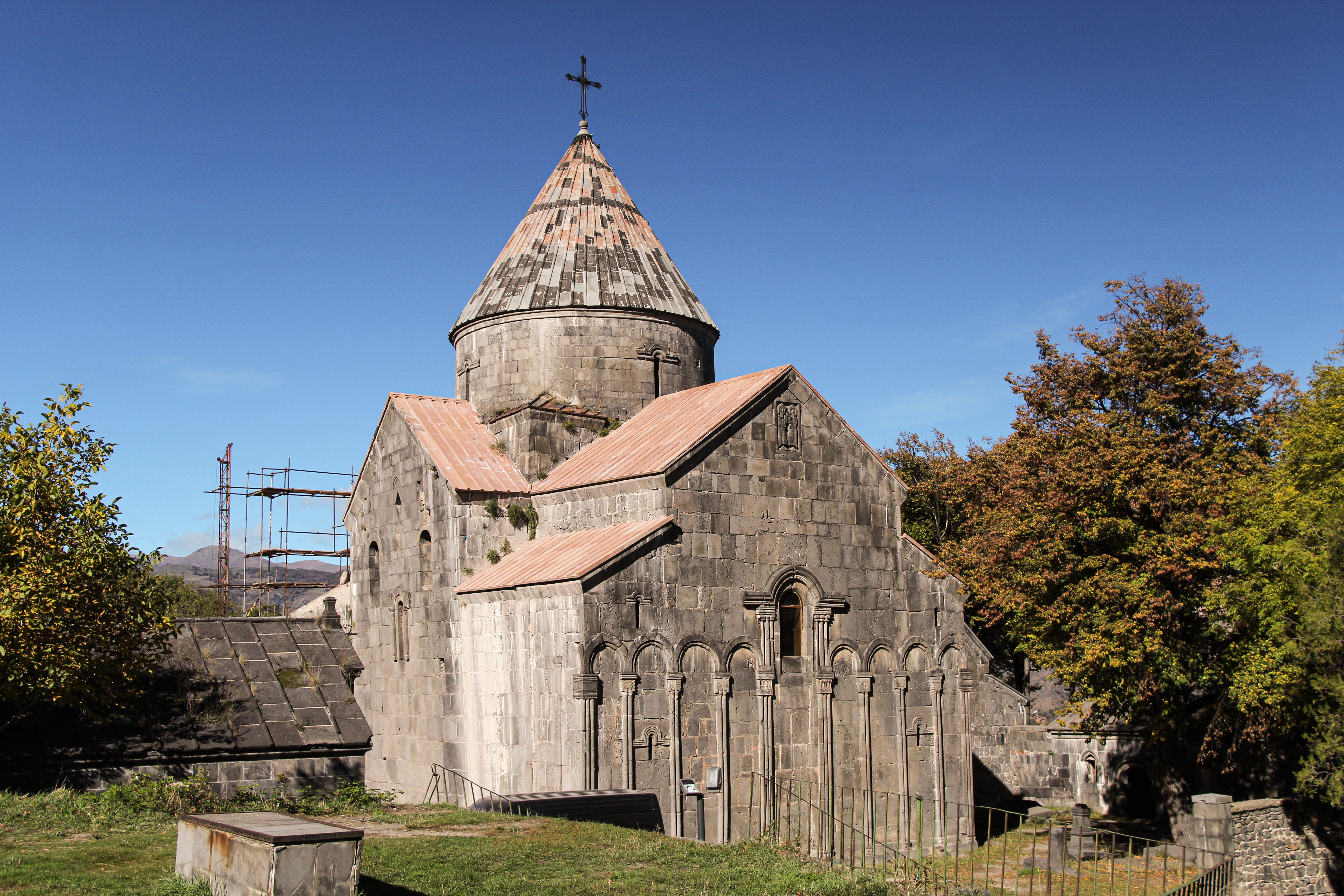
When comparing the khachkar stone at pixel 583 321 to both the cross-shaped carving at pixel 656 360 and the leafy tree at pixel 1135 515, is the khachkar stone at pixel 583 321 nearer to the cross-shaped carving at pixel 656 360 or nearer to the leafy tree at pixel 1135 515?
the cross-shaped carving at pixel 656 360

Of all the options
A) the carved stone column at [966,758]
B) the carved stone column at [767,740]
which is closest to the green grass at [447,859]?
the carved stone column at [767,740]

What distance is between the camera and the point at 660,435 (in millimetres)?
18312

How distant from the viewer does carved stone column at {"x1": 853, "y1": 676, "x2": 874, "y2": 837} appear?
1761cm

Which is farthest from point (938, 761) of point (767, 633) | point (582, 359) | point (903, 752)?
point (582, 359)

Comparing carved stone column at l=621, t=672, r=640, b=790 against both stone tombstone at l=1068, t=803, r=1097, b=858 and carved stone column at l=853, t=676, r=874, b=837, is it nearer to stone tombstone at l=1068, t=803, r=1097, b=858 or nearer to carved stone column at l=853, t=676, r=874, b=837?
carved stone column at l=853, t=676, r=874, b=837

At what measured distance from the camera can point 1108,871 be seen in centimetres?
1906

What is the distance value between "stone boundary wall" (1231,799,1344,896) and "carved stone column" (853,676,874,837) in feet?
18.6

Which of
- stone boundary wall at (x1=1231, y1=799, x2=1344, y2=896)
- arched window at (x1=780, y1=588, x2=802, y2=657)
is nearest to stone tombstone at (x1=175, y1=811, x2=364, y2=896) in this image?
arched window at (x1=780, y1=588, x2=802, y2=657)

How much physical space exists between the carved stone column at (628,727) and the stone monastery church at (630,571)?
0.13 feet

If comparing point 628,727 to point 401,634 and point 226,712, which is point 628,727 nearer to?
point 226,712

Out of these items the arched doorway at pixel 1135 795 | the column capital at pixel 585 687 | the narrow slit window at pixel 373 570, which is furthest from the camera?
the arched doorway at pixel 1135 795

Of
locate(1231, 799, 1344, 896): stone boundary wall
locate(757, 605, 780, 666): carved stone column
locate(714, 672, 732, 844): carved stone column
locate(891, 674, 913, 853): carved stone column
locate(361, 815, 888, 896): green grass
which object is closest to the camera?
locate(361, 815, 888, 896): green grass

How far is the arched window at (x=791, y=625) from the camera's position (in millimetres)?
17375

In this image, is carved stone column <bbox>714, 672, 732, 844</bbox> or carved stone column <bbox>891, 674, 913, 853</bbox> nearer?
carved stone column <bbox>714, 672, 732, 844</bbox>
